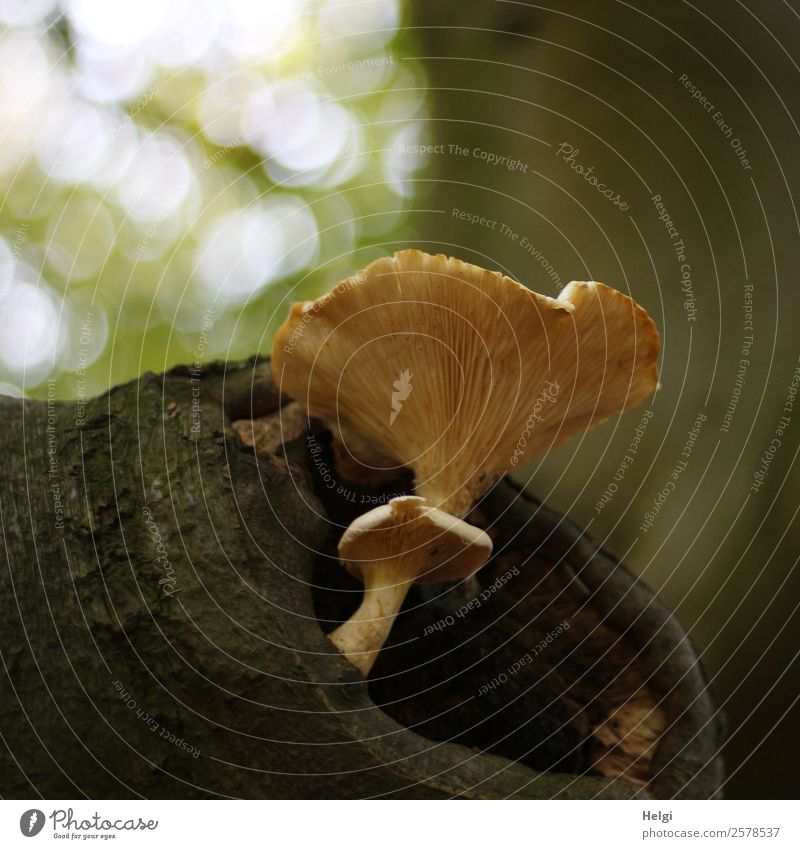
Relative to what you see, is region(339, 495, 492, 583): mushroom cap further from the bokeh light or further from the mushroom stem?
the bokeh light

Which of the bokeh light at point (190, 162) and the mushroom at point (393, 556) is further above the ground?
the bokeh light at point (190, 162)

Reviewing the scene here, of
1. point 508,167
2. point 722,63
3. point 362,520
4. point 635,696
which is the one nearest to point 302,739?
point 362,520

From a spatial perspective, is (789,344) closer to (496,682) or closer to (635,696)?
(635,696)

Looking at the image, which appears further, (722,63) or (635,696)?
(722,63)

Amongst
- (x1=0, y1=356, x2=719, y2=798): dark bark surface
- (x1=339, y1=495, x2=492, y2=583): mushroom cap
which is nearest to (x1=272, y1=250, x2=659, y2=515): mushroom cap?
(x1=339, y1=495, x2=492, y2=583): mushroom cap

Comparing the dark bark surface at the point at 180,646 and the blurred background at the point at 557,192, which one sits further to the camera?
the blurred background at the point at 557,192

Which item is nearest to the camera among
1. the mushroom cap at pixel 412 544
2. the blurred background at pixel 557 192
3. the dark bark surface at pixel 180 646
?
the dark bark surface at pixel 180 646

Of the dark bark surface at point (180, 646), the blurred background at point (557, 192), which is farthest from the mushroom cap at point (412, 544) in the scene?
the blurred background at point (557, 192)

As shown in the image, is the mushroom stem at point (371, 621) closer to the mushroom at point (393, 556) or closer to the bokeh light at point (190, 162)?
the mushroom at point (393, 556)
